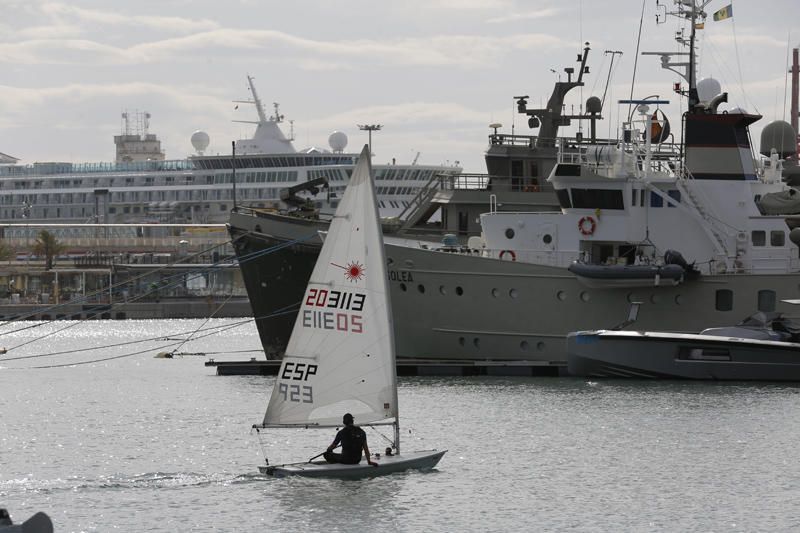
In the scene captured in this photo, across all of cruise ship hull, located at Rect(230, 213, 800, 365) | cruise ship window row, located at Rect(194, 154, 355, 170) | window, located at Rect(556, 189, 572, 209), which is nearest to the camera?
cruise ship hull, located at Rect(230, 213, 800, 365)

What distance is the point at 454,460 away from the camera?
1162 inches

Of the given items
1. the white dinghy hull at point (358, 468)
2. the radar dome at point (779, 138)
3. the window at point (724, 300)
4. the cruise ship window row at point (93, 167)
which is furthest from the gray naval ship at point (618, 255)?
the cruise ship window row at point (93, 167)

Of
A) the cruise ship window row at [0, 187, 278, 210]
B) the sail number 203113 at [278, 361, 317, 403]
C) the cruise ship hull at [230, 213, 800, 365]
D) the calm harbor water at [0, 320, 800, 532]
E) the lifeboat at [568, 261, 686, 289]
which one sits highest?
the cruise ship window row at [0, 187, 278, 210]

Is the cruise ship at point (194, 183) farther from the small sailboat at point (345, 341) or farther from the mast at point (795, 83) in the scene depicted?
the small sailboat at point (345, 341)

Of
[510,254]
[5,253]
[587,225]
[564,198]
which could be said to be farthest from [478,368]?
[5,253]

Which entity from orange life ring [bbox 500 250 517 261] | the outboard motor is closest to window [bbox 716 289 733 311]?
the outboard motor

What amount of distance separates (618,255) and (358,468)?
760 inches

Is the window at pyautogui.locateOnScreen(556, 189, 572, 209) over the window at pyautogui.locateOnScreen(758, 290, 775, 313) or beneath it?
over

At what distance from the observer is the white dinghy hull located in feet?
85.5

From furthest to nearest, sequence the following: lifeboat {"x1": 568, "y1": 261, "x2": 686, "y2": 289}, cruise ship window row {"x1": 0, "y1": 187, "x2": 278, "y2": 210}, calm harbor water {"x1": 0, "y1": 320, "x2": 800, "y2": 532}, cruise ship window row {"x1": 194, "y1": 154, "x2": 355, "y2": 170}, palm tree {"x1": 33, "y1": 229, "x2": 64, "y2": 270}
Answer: cruise ship window row {"x1": 0, "y1": 187, "x2": 278, "y2": 210}, cruise ship window row {"x1": 194, "y1": 154, "x2": 355, "y2": 170}, palm tree {"x1": 33, "y1": 229, "x2": 64, "y2": 270}, lifeboat {"x1": 568, "y1": 261, "x2": 686, "y2": 289}, calm harbor water {"x1": 0, "y1": 320, "x2": 800, "y2": 532}

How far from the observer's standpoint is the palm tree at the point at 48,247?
119812 mm

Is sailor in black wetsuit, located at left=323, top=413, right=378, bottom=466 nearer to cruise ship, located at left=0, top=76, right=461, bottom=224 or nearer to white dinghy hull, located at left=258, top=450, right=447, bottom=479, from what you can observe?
white dinghy hull, located at left=258, top=450, right=447, bottom=479

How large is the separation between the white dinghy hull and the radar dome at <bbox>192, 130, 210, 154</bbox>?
4977 inches

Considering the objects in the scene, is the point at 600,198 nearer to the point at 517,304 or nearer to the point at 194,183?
the point at 517,304
